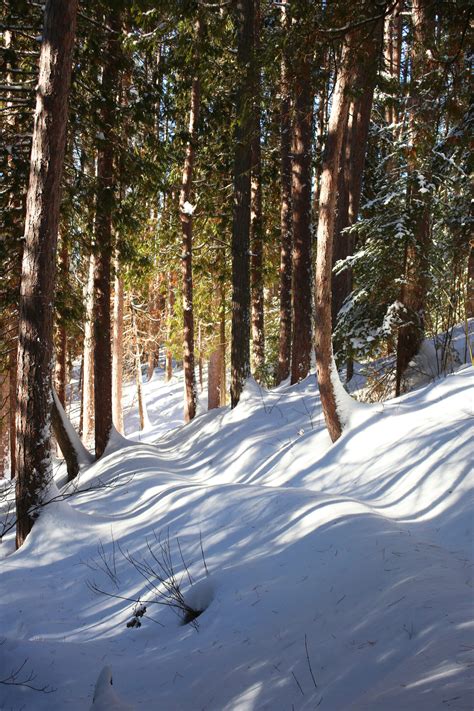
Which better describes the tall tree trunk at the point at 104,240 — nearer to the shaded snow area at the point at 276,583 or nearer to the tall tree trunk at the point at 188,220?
the shaded snow area at the point at 276,583

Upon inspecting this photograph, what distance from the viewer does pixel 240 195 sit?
11.4 meters

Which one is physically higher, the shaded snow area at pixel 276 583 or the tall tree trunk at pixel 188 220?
the tall tree trunk at pixel 188 220

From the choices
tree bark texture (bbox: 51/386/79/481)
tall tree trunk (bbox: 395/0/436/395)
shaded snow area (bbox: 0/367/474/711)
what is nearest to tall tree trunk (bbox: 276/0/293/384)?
tall tree trunk (bbox: 395/0/436/395)

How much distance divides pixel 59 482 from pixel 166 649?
331 inches

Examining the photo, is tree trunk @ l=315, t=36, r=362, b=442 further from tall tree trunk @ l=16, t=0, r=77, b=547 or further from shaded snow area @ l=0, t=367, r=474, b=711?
tall tree trunk @ l=16, t=0, r=77, b=547

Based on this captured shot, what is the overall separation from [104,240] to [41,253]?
4.32m

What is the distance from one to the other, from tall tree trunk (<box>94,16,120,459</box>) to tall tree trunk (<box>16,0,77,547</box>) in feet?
9.20

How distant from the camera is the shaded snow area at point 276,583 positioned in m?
2.99

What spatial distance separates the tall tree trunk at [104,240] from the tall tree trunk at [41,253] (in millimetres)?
2804

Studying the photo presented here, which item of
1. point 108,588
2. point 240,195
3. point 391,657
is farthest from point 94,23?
point 391,657

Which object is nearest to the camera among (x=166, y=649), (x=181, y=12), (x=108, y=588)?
(x=166, y=649)

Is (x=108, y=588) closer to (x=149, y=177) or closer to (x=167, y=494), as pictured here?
(x=167, y=494)

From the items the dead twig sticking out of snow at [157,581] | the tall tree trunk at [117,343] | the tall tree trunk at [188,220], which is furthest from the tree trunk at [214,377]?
the dead twig sticking out of snow at [157,581]

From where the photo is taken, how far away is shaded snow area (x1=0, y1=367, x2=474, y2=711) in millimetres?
2992
